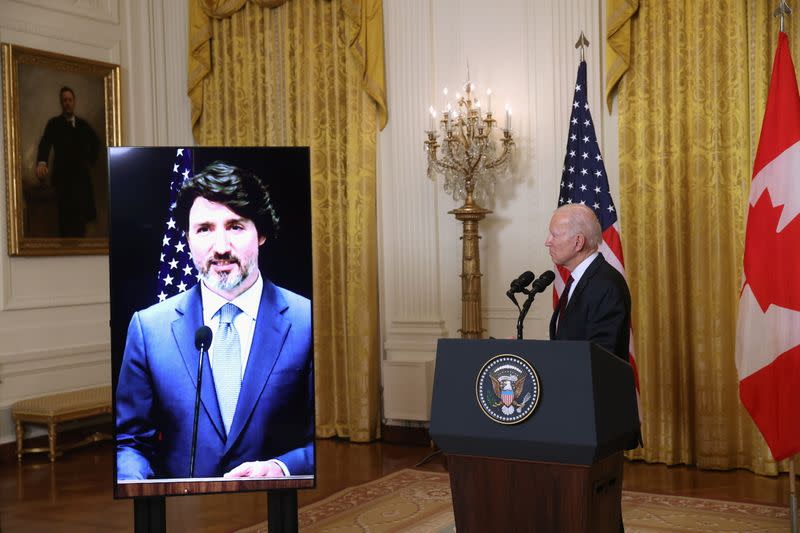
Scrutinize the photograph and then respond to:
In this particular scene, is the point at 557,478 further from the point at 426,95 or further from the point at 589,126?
the point at 426,95

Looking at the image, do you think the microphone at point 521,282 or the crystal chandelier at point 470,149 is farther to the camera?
the crystal chandelier at point 470,149

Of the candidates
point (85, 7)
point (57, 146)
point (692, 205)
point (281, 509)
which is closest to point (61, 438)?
point (57, 146)

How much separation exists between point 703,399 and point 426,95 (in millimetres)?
3312

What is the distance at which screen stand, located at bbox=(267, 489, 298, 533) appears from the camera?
13.1ft

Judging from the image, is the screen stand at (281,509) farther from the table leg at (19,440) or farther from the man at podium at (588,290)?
the table leg at (19,440)

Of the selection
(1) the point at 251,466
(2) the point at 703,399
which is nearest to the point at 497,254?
(2) the point at 703,399

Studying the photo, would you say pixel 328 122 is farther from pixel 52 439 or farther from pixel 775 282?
pixel 775 282

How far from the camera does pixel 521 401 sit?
3.04 m

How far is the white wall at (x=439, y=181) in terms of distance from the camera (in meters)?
7.29

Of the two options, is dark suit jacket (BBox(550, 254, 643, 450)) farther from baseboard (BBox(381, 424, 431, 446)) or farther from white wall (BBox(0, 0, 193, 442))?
white wall (BBox(0, 0, 193, 442))

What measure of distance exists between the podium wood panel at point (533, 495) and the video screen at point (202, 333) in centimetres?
91

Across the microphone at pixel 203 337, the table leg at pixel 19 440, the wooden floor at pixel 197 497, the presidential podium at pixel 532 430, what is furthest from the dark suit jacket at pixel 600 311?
the table leg at pixel 19 440

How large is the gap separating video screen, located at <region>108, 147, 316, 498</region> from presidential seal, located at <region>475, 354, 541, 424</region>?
3.50 feet

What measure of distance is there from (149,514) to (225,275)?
1.07m
